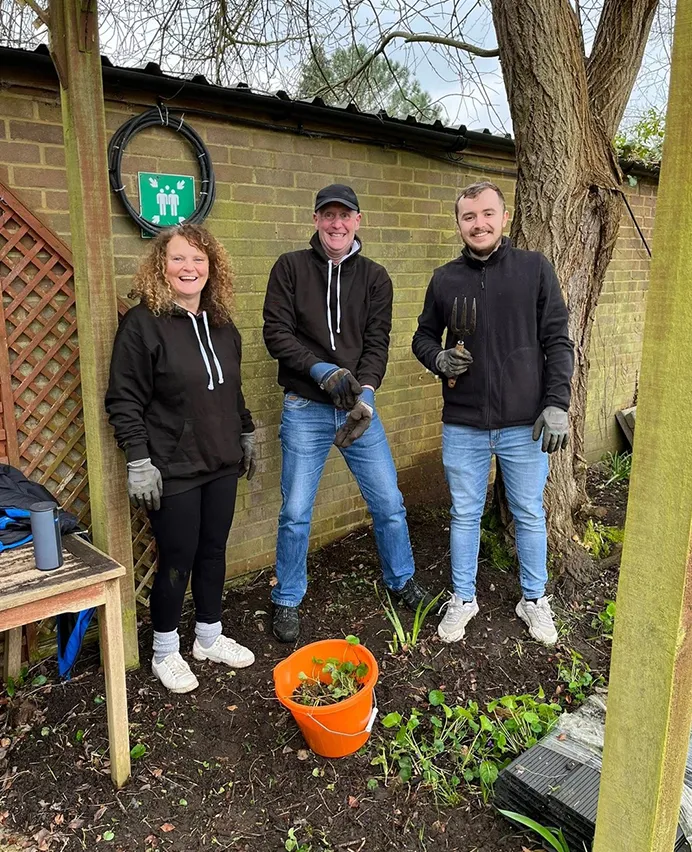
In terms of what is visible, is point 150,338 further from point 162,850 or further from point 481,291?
point 162,850

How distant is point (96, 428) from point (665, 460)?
2.01 m

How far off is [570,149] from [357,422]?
68.7 inches

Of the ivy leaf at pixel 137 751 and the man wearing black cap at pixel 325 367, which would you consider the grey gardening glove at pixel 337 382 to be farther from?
the ivy leaf at pixel 137 751

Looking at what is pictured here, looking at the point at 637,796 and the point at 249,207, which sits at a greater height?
the point at 249,207

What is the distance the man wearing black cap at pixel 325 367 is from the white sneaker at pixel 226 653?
0.23 m

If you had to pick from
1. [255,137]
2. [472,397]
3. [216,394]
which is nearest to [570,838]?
[472,397]

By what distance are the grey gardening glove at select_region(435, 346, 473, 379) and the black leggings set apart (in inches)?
38.5

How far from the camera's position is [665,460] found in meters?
1.25

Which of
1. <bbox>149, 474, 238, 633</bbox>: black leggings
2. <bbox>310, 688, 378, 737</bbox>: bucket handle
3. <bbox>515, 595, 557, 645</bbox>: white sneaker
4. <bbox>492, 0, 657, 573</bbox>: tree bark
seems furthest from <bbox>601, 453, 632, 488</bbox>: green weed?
<bbox>149, 474, 238, 633</bbox>: black leggings

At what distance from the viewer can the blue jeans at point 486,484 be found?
2.94 m

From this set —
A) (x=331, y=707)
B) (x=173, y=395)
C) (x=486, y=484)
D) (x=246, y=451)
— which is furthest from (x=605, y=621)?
(x=173, y=395)

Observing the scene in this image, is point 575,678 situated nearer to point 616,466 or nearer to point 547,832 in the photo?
point 547,832

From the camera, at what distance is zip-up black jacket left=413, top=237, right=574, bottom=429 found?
2.84 metres

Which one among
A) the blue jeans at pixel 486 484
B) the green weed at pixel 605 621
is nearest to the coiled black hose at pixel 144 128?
the blue jeans at pixel 486 484
